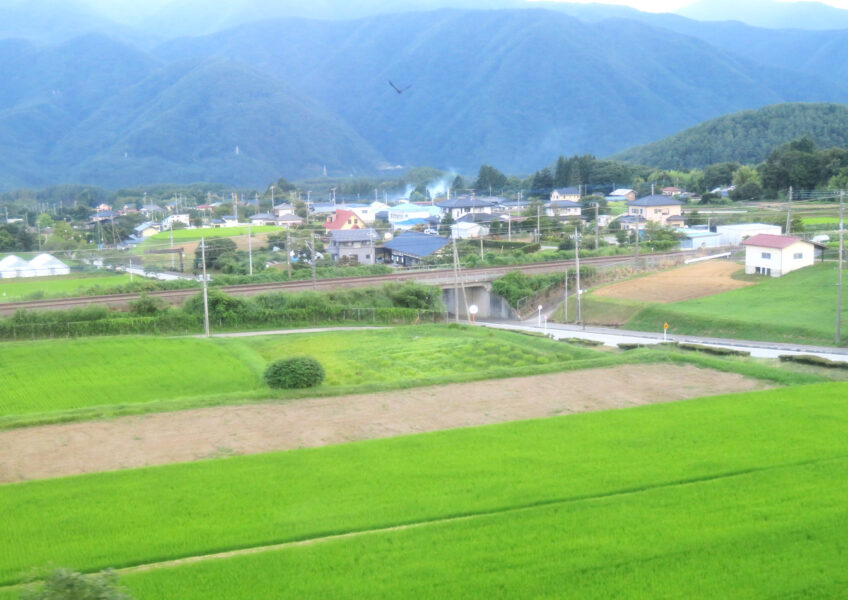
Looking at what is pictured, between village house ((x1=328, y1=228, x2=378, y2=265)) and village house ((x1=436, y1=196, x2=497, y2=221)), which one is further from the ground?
village house ((x1=436, y1=196, x2=497, y2=221))

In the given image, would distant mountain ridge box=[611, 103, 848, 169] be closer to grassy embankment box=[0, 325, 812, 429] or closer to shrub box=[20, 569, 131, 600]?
grassy embankment box=[0, 325, 812, 429]

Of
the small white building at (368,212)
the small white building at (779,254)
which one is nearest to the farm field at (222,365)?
the small white building at (779,254)

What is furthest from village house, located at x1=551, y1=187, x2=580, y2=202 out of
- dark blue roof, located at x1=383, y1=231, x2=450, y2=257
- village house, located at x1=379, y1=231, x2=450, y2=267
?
dark blue roof, located at x1=383, y1=231, x2=450, y2=257

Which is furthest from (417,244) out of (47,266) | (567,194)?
(567,194)

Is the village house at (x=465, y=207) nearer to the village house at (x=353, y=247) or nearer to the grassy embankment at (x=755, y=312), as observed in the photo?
the village house at (x=353, y=247)

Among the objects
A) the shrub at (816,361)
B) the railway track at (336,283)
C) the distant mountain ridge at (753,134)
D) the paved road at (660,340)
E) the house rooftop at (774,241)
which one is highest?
the distant mountain ridge at (753,134)

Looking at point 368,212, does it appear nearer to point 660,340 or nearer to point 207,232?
point 207,232

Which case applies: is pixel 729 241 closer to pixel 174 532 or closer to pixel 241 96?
pixel 174 532
